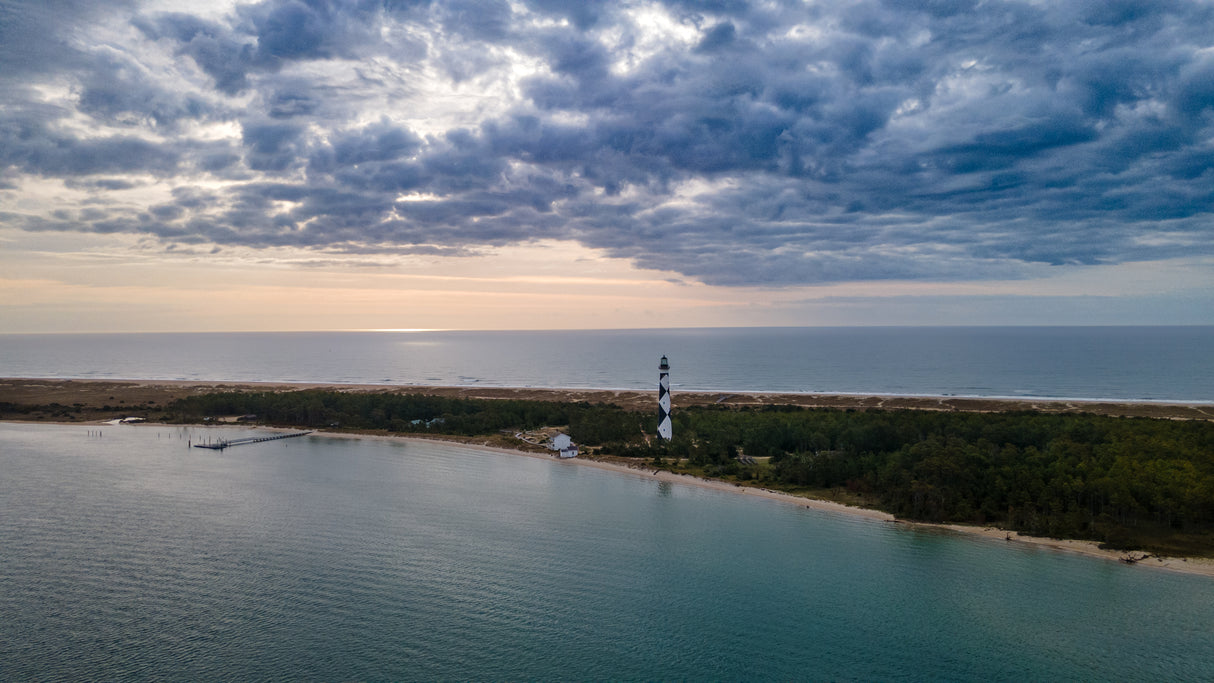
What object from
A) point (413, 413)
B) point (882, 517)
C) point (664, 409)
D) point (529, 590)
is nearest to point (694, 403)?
point (664, 409)

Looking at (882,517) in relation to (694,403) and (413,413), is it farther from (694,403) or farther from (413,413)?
(413,413)

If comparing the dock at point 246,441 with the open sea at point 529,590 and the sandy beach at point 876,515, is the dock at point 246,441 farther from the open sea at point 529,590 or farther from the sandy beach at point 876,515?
the sandy beach at point 876,515

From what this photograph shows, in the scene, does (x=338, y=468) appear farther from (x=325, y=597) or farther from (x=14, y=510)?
(x=325, y=597)

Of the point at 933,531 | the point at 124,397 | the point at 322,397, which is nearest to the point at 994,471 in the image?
the point at 933,531

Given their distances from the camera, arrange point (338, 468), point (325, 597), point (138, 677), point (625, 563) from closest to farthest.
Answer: point (138, 677) < point (325, 597) < point (625, 563) < point (338, 468)

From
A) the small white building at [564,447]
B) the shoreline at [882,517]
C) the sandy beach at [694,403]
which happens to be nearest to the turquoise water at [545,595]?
the shoreline at [882,517]

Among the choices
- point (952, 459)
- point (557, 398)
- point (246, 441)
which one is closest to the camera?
point (952, 459)
